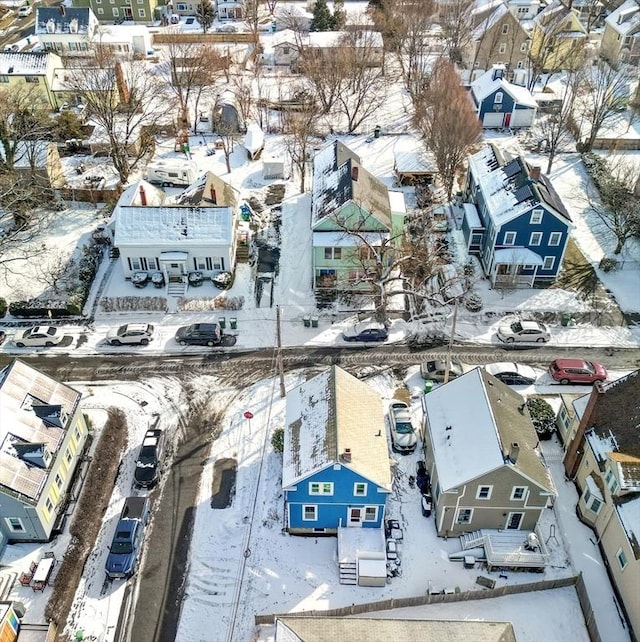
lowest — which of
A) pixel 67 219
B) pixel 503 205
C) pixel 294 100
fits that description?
pixel 503 205

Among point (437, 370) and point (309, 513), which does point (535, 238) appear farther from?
point (309, 513)

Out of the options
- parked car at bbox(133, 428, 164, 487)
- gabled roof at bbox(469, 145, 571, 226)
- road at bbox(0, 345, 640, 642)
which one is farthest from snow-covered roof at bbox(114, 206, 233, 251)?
gabled roof at bbox(469, 145, 571, 226)

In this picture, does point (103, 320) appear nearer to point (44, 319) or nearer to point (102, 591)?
point (44, 319)

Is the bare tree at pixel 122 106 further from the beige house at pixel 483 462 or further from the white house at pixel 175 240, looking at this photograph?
the beige house at pixel 483 462

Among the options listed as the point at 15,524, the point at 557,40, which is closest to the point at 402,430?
the point at 15,524

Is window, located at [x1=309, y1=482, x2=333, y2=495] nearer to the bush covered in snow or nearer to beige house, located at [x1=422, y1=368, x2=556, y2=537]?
beige house, located at [x1=422, y1=368, x2=556, y2=537]

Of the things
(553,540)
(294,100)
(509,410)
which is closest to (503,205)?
(509,410)
